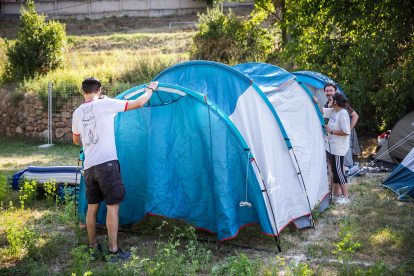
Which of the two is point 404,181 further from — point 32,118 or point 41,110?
point 32,118

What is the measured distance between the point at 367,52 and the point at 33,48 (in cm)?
1192

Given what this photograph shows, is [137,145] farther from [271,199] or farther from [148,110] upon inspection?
[271,199]

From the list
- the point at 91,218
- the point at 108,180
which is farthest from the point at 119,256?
the point at 108,180

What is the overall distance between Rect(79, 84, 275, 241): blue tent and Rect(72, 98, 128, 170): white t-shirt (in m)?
0.65

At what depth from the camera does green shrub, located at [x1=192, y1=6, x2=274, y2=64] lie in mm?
13836

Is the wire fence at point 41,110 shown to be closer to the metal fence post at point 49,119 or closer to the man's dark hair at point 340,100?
the metal fence post at point 49,119

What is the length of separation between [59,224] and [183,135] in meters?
Answer: 2.21

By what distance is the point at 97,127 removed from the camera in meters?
3.52

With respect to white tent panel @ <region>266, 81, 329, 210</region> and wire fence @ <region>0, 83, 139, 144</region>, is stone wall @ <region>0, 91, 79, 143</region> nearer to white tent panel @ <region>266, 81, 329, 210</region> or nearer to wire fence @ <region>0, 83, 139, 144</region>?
wire fence @ <region>0, 83, 139, 144</region>

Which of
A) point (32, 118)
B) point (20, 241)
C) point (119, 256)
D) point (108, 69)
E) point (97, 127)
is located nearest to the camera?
point (97, 127)

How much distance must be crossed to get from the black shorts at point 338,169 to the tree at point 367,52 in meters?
3.80

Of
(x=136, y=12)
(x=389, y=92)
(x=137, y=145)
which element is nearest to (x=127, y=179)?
(x=137, y=145)

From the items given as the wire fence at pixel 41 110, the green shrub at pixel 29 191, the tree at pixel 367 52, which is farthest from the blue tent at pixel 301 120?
the wire fence at pixel 41 110

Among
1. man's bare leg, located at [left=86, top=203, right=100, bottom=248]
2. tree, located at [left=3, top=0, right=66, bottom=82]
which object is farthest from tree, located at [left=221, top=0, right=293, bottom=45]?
man's bare leg, located at [left=86, top=203, right=100, bottom=248]
